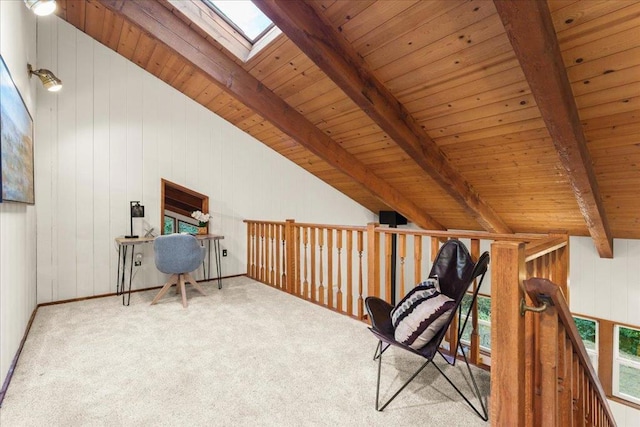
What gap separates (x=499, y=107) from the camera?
2.52 meters

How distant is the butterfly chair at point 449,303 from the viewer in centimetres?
169

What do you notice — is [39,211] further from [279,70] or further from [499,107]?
[499,107]

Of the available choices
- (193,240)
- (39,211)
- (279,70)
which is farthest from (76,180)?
(279,70)

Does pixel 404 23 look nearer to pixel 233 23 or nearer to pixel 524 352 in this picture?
pixel 233 23

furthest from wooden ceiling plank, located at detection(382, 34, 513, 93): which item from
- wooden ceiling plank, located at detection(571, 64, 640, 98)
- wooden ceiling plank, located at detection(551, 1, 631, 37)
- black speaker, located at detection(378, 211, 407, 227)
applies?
black speaker, located at detection(378, 211, 407, 227)

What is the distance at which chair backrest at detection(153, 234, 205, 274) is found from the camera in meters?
3.38

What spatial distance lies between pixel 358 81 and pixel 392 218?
338 centimetres

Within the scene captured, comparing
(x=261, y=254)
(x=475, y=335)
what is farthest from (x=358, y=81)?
(x=261, y=254)

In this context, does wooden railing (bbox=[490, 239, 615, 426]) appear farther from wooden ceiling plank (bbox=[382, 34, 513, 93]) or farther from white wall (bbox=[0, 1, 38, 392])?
white wall (bbox=[0, 1, 38, 392])

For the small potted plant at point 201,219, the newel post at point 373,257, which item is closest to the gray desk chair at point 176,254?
the small potted plant at point 201,219

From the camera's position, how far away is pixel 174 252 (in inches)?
134

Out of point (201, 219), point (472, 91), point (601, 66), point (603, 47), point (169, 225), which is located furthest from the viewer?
point (169, 225)

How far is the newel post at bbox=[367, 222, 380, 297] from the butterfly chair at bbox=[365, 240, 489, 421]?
724 millimetres

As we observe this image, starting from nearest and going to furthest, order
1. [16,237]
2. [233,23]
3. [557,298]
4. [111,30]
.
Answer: [557,298]
[16,237]
[233,23]
[111,30]
